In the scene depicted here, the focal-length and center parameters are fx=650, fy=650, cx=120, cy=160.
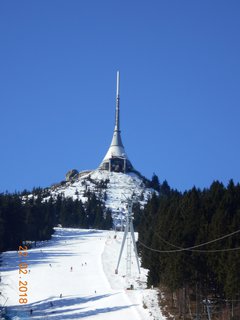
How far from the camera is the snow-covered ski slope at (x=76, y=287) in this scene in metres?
41.3

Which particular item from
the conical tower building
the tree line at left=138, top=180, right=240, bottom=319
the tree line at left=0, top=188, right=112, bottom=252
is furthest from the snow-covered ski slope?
the conical tower building

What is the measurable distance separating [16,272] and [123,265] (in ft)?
36.3

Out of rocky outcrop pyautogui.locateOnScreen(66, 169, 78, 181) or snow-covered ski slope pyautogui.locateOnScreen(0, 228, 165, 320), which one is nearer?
snow-covered ski slope pyautogui.locateOnScreen(0, 228, 165, 320)

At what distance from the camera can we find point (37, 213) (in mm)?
99438

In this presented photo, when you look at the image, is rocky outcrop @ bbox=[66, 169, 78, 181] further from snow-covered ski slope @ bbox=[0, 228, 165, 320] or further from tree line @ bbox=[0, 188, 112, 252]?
snow-covered ski slope @ bbox=[0, 228, 165, 320]

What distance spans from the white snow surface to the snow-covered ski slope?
66.0m

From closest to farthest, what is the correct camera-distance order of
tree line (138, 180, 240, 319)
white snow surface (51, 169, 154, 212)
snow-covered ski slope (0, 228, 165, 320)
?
tree line (138, 180, 240, 319) → snow-covered ski slope (0, 228, 165, 320) → white snow surface (51, 169, 154, 212)

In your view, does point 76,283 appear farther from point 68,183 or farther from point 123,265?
point 68,183

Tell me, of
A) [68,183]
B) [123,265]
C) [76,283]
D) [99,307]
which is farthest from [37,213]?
[68,183]

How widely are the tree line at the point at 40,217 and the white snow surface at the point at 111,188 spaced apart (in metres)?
6.45

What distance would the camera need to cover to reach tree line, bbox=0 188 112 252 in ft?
279

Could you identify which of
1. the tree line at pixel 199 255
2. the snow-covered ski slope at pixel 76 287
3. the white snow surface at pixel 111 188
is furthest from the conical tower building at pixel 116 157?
the tree line at pixel 199 255

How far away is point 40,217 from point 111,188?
56.1 m

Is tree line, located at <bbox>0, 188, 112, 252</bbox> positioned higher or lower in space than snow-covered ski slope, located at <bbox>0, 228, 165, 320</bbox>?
higher
